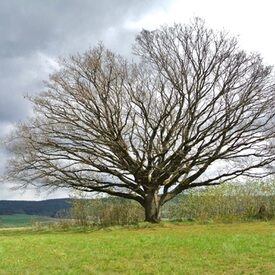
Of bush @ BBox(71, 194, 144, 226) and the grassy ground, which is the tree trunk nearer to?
bush @ BBox(71, 194, 144, 226)

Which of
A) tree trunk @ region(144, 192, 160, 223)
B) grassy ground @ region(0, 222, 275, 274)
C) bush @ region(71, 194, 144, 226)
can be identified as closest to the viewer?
grassy ground @ region(0, 222, 275, 274)

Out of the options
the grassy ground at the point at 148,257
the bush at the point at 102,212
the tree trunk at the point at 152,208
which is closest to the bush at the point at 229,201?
the tree trunk at the point at 152,208

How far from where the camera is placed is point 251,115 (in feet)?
88.4

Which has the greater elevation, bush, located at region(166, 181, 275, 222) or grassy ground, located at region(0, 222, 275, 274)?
bush, located at region(166, 181, 275, 222)

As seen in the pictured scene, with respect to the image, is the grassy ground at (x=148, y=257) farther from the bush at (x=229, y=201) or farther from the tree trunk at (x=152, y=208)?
the bush at (x=229, y=201)

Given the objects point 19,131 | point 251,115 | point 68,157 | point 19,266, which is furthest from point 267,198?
point 19,266

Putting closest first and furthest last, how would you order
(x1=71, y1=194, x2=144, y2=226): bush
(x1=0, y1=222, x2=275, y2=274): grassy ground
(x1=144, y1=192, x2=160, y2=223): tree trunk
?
1. (x1=0, y1=222, x2=275, y2=274): grassy ground
2. (x1=144, y1=192, x2=160, y2=223): tree trunk
3. (x1=71, y1=194, x2=144, y2=226): bush

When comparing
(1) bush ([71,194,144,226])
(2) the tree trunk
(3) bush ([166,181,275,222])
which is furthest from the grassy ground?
(3) bush ([166,181,275,222])

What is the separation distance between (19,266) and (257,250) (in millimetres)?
5735

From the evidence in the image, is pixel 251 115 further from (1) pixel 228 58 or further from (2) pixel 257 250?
(2) pixel 257 250

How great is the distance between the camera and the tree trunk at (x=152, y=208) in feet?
85.4

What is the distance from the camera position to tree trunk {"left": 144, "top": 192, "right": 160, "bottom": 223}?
26.0 meters

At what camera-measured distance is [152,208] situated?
26281 millimetres

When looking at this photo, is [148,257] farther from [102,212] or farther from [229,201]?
[229,201]
